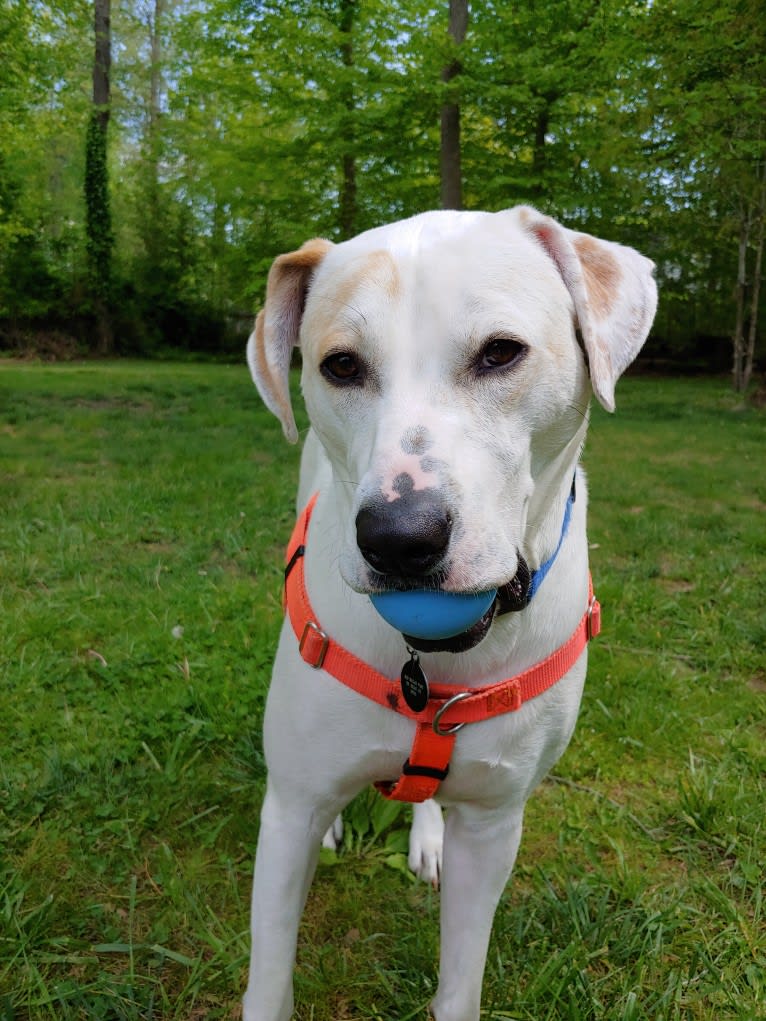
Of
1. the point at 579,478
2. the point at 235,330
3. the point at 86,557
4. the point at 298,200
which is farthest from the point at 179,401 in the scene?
the point at 235,330

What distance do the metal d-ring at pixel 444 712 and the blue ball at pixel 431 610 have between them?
0.32 meters

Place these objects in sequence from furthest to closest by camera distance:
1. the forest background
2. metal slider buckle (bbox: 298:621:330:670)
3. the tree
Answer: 1. the forest background
2. the tree
3. metal slider buckle (bbox: 298:621:330:670)

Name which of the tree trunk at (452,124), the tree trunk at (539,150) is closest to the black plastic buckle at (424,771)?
the tree trunk at (452,124)

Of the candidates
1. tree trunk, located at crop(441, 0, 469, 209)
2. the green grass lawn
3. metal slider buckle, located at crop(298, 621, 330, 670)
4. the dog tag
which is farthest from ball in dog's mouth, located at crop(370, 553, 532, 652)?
tree trunk, located at crop(441, 0, 469, 209)

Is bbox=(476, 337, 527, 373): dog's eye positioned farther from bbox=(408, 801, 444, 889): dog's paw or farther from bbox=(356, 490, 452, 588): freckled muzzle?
bbox=(408, 801, 444, 889): dog's paw

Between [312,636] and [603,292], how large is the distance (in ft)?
3.24

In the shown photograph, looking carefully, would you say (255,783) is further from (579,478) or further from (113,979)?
(579,478)

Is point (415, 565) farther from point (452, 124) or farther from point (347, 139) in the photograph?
point (347, 139)

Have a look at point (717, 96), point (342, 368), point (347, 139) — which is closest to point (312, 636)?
point (342, 368)

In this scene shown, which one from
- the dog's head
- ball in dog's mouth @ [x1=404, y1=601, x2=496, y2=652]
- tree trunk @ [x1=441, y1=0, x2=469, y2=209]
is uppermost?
tree trunk @ [x1=441, y1=0, x2=469, y2=209]

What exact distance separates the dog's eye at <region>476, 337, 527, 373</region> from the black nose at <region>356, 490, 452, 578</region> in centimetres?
35

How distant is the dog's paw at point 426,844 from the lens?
251 cm

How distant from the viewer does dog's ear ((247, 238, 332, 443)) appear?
1.84 m

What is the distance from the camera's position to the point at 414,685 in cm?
160
